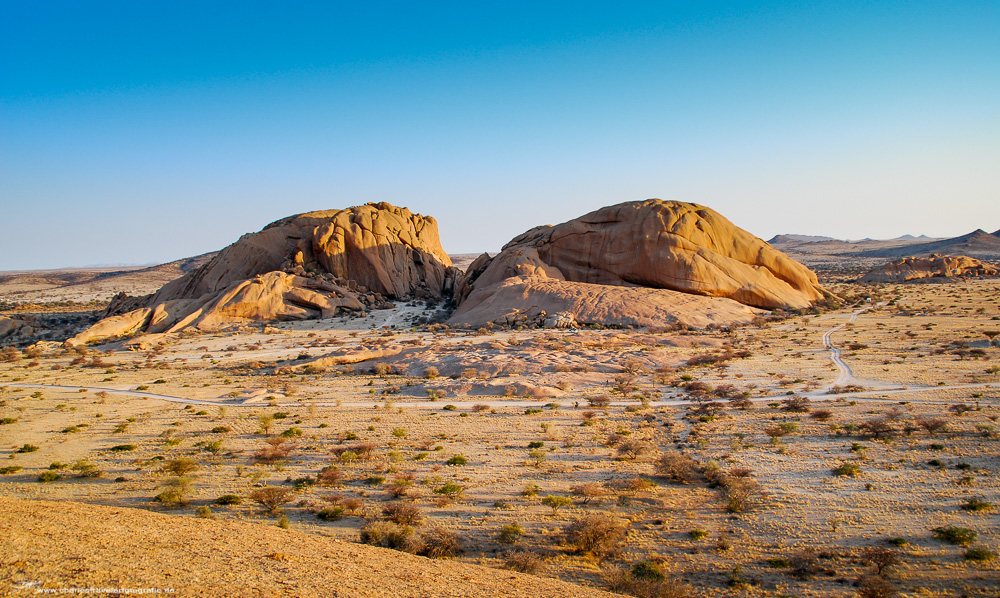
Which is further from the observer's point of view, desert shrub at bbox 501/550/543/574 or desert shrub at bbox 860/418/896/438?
desert shrub at bbox 860/418/896/438

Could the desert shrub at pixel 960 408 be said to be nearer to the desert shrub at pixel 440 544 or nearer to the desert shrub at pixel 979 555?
the desert shrub at pixel 979 555

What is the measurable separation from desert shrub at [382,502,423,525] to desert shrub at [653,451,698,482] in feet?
24.6

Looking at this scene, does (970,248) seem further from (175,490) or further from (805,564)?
(175,490)

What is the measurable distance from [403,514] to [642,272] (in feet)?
146

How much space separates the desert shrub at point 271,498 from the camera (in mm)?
13781

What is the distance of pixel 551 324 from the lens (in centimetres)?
4578

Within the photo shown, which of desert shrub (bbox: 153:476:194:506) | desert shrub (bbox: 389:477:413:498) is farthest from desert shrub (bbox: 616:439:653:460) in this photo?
desert shrub (bbox: 153:476:194:506)

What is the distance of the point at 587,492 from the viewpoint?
1437 centimetres

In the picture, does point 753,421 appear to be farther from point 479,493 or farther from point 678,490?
point 479,493

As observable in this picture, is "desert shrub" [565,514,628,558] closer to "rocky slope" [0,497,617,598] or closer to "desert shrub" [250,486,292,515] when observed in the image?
"rocky slope" [0,497,617,598]

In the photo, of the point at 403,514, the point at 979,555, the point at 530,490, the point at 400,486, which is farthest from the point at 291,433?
the point at 979,555

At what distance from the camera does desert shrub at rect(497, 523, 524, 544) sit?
1217 cm

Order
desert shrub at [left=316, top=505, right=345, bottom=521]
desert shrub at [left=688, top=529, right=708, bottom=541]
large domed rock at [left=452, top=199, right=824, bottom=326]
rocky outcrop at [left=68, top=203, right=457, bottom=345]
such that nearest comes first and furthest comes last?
1. desert shrub at [left=688, top=529, right=708, bottom=541]
2. desert shrub at [left=316, top=505, right=345, bottom=521]
3. large domed rock at [left=452, top=199, right=824, bottom=326]
4. rocky outcrop at [left=68, top=203, right=457, bottom=345]

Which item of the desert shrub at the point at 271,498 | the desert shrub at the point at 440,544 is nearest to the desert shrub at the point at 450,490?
the desert shrub at the point at 440,544
